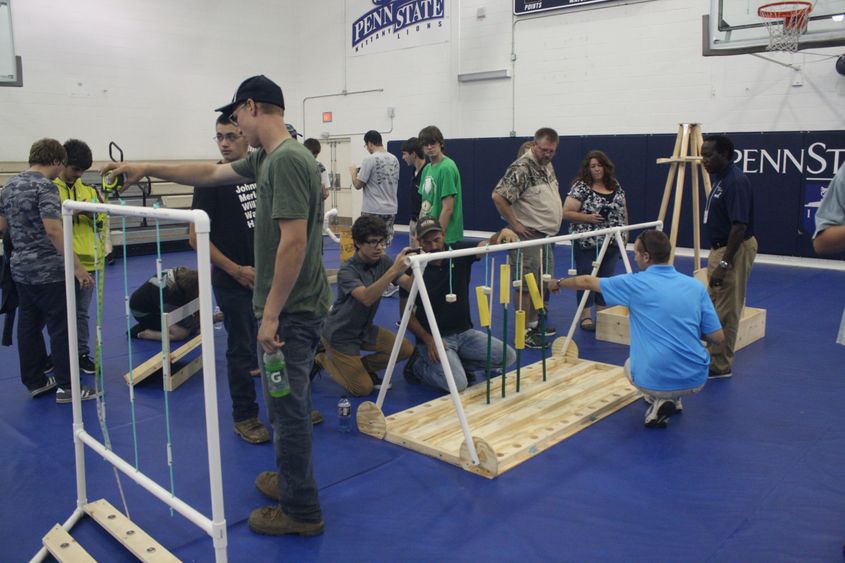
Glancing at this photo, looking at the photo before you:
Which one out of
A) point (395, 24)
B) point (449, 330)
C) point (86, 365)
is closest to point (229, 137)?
point (449, 330)

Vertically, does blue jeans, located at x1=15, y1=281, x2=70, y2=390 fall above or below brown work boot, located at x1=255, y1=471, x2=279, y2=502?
above

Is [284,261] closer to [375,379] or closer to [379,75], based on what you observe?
[375,379]

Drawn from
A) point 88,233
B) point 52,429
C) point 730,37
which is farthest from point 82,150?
point 730,37

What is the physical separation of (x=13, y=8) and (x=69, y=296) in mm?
11625

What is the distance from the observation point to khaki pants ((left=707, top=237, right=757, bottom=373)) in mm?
4910

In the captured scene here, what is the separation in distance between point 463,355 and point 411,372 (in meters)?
0.40

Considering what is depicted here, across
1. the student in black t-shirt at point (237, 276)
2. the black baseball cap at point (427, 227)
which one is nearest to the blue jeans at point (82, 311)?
the student in black t-shirt at point (237, 276)

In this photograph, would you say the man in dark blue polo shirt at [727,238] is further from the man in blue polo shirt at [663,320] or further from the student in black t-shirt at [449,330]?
the student in black t-shirt at [449,330]

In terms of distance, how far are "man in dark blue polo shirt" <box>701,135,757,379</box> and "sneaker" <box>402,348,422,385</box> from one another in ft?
6.71

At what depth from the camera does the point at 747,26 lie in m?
8.28

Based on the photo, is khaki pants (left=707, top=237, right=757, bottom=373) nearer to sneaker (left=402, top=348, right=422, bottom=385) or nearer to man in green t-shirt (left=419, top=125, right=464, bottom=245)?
sneaker (left=402, top=348, right=422, bottom=385)

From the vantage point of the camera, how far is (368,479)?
349 cm

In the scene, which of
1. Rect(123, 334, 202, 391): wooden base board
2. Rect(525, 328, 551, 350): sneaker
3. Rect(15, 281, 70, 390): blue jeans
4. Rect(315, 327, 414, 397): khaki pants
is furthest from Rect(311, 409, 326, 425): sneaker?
Rect(525, 328, 551, 350): sneaker

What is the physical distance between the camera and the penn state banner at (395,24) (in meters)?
13.7
